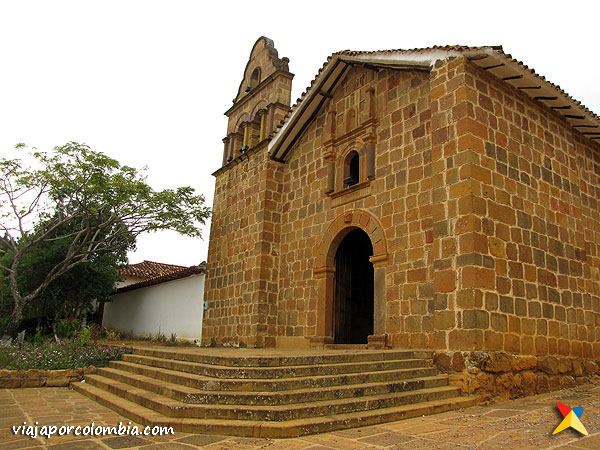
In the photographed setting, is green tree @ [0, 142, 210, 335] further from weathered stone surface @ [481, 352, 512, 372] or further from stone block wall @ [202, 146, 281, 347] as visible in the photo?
weathered stone surface @ [481, 352, 512, 372]

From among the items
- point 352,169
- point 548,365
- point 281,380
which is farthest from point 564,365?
point 352,169

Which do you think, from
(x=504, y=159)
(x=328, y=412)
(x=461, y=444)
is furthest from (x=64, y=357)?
(x=504, y=159)

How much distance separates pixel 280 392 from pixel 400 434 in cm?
131

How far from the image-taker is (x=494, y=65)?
7.29m

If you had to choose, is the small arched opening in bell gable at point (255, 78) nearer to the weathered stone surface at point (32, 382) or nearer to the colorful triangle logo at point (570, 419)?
the weathered stone surface at point (32, 382)

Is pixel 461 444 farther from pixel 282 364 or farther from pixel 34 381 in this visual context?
pixel 34 381

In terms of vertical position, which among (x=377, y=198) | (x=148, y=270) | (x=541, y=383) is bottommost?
(x=541, y=383)

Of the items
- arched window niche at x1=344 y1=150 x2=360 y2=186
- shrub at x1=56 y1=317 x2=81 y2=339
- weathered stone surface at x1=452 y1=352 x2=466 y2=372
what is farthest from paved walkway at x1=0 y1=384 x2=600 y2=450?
shrub at x1=56 y1=317 x2=81 y2=339

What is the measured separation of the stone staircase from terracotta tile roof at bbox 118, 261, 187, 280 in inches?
767

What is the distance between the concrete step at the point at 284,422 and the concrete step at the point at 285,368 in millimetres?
737

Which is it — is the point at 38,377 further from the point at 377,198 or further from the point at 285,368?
the point at 377,198

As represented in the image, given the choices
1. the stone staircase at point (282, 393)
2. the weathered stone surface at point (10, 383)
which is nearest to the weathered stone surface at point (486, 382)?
the stone staircase at point (282, 393)

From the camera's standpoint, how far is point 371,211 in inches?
346

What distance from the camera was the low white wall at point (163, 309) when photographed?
47.5 feet
